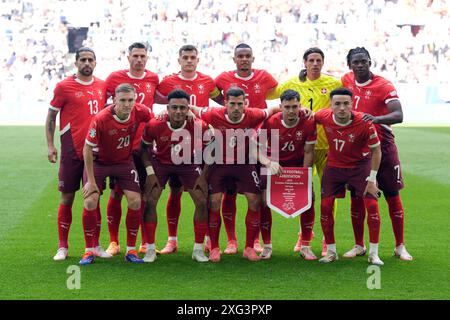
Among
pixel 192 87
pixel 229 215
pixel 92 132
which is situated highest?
pixel 192 87

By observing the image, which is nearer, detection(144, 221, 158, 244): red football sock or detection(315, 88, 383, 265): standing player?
detection(315, 88, 383, 265): standing player

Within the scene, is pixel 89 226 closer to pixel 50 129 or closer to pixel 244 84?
pixel 50 129

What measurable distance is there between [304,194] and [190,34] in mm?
22141

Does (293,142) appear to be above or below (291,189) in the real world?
above

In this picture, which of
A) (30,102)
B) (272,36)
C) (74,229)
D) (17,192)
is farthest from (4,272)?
(272,36)

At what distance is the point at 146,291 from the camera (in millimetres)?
5414

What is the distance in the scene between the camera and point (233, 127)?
6758 millimetres

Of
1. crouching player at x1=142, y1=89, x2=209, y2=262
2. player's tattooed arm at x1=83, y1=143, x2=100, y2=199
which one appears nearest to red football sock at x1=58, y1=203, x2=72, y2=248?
player's tattooed arm at x1=83, y1=143, x2=100, y2=199

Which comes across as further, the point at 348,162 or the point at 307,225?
the point at 307,225

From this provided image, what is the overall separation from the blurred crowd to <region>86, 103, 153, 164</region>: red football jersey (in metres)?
20.9

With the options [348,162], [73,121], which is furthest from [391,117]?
[73,121]

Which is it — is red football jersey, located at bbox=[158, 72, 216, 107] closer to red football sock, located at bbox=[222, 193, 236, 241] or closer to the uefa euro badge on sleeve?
red football sock, located at bbox=[222, 193, 236, 241]

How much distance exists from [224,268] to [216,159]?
1029mm

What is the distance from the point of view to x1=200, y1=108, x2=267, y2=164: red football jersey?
673 cm
